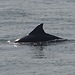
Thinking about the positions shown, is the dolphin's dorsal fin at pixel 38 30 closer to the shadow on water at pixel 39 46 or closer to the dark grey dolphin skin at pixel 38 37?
the dark grey dolphin skin at pixel 38 37

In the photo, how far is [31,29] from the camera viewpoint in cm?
4578

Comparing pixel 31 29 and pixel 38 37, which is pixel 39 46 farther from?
pixel 31 29

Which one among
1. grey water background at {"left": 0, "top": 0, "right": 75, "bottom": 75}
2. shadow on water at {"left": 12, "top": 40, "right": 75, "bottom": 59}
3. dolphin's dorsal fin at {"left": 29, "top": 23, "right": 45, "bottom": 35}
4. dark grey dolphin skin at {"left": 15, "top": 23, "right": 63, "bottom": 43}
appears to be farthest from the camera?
dark grey dolphin skin at {"left": 15, "top": 23, "right": 63, "bottom": 43}

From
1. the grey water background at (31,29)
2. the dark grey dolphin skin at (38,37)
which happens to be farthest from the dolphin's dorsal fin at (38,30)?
the grey water background at (31,29)

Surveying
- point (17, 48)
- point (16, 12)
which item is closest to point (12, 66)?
point (17, 48)

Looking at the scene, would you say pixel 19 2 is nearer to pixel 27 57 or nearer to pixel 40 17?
pixel 40 17

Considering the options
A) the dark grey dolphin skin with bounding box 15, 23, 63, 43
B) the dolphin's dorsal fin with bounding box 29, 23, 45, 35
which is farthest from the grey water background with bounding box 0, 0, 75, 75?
the dolphin's dorsal fin with bounding box 29, 23, 45, 35

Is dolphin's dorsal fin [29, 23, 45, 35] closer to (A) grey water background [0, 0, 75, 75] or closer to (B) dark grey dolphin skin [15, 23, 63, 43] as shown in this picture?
(B) dark grey dolphin skin [15, 23, 63, 43]

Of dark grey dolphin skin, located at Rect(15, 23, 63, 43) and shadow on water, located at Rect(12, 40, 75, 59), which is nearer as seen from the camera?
shadow on water, located at Rect(12, 40, 75, 59)

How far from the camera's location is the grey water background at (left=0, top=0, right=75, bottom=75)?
31009mm

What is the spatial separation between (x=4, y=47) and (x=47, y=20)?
48.1 ft

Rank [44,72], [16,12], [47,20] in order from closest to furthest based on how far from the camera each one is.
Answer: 1. [44,72]
2. [47,20]
3. [16,12]

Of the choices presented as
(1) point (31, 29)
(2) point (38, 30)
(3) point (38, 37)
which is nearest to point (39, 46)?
(2) point (38, 30)

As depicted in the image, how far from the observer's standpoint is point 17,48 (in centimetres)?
3703
